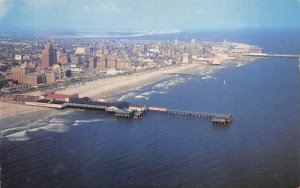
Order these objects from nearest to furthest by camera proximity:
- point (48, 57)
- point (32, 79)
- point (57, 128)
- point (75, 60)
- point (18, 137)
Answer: point (18, 137) < point (57, 128) < point (32, 79) < point (48, 57) < point (75, 60)

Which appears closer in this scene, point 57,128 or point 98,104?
point 57,128

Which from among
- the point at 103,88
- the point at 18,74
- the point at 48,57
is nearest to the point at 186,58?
the point at 48,57

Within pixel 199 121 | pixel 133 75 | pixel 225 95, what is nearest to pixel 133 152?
pixel 199 121

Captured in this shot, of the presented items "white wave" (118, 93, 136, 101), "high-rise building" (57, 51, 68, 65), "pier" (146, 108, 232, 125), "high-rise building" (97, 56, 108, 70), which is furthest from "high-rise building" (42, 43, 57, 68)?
"pier" (146, 108, 232, 125)

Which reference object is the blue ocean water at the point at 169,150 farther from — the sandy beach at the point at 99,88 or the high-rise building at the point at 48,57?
the high-rise building at the point at 48,57

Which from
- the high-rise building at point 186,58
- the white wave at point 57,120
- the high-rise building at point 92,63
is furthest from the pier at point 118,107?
the high-rise building at point 186,58

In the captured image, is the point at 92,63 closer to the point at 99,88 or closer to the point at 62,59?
the point at 62,59

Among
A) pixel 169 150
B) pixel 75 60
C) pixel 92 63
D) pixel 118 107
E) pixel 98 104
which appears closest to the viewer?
pixel 169 150

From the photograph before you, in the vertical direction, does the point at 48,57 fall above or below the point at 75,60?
above
